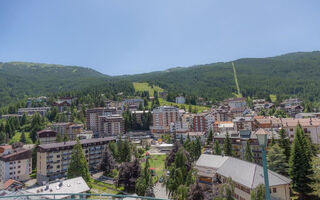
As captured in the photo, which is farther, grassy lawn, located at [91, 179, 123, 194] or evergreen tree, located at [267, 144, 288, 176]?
grassy lawn, located at [91, 179, 123, 194]

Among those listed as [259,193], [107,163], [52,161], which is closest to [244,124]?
[107,163]

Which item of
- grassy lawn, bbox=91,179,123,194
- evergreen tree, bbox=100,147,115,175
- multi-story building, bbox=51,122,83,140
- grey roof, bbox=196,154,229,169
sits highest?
multi-story building, bbox=51,122,83,140

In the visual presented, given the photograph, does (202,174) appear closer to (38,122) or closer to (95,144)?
(95,144)

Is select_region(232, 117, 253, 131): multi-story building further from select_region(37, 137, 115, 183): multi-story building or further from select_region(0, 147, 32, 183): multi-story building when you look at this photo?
select_region(0, 147, 32, 183): multi-story building

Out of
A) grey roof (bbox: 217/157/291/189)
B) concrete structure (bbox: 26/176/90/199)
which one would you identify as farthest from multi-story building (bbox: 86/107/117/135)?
grey roof (bbox: 217/157/291/189)

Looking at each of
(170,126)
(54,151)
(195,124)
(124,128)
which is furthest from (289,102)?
(54,151)

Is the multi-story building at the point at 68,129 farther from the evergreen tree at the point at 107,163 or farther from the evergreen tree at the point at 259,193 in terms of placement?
the evergreen tree at the point at 259,193

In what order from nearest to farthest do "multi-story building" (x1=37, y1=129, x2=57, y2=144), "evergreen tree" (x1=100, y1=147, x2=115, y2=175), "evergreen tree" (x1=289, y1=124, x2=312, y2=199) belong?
"evergreen tree" (x1=289, y1=124, x2=312, y2=199)
"evergreen tree" (x1=100, y1=147, x2=115, y2=175)
"multi-story building" (x1=37, y1=129, x2=57, y2=144)

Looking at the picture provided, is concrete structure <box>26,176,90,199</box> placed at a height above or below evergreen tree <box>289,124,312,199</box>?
below
